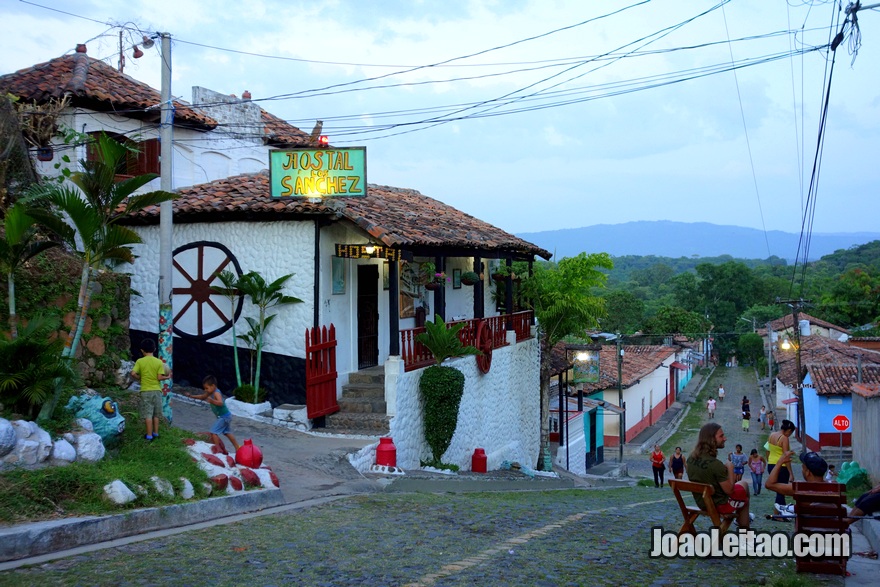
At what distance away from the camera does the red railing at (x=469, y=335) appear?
1498 centimetres

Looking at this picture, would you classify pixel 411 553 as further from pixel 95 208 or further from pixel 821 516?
pixel 95 208

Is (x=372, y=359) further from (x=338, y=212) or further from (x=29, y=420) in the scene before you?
(x=29, y=420)

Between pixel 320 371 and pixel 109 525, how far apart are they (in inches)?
289

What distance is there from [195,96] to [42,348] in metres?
12.5

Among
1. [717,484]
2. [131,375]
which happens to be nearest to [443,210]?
[131,375]

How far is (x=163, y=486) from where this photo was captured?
8359 mm

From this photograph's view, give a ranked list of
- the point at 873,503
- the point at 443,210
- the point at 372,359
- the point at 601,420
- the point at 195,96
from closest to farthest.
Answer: the point at 873,503 → the point at 372,359 → the point at 195,96 → the point at 443,210 → the point at 601,420

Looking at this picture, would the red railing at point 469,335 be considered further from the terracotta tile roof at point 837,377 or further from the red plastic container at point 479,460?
the terracotta tile roof at point 837,377

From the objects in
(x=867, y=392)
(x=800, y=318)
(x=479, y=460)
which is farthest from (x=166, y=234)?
(x=800, y=318)

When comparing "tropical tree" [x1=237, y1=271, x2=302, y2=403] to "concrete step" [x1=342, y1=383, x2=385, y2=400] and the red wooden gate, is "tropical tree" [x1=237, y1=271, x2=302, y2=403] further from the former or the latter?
"concrete step" [x1=342, y1=383, x2=385, y2=400]

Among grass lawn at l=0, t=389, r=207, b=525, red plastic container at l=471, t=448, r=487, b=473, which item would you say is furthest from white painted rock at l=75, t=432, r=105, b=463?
red plastic container at l=471, t=448, r=487, b=473

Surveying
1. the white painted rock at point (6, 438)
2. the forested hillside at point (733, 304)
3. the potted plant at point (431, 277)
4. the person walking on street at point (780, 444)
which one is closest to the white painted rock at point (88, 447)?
the white painted rock at point (6, 438)

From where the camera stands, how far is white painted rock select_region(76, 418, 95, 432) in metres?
8.74

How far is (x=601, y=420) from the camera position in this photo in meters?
35.3
